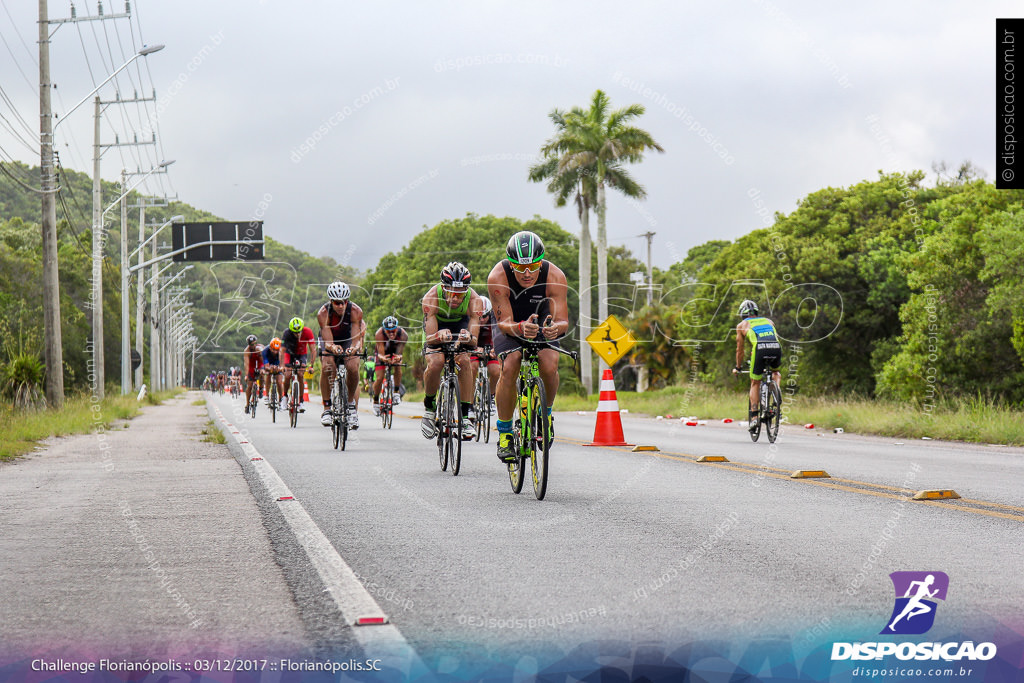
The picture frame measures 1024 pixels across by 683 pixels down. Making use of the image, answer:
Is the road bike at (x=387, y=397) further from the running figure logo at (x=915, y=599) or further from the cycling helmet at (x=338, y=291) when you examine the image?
the running figure logo at (x=915, y=599)

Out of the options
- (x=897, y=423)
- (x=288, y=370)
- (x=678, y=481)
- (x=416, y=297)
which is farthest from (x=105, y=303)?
(x=678, y=481)

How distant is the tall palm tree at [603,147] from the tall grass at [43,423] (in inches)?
832

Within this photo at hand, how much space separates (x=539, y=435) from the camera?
8.72 metres

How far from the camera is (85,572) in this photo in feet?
19.0

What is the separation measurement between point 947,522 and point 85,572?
5524mm

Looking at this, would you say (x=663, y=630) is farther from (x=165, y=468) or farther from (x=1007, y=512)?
(x=165, y=468)

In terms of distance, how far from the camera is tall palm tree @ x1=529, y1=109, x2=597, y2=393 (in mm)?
43219

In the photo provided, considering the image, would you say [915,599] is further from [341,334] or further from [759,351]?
[759,351]

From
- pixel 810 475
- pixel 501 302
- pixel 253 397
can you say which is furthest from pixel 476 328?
pixel 253 397

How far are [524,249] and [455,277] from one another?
2578 mm

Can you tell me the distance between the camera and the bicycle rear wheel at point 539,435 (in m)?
8.62

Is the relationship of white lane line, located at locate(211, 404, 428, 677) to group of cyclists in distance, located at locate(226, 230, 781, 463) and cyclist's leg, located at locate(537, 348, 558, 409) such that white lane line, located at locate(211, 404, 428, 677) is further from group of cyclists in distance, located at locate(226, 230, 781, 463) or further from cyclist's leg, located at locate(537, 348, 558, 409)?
cyclist's leg, located at locate(537, 348, 558, 409)

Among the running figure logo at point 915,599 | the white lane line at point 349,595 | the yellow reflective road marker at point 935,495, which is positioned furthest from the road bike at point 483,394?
the running figure logo at point 915,599

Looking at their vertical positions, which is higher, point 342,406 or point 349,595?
point 342,406
